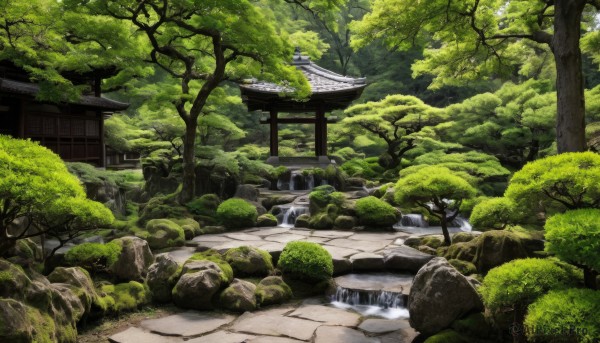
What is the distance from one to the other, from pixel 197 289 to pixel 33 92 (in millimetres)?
11875

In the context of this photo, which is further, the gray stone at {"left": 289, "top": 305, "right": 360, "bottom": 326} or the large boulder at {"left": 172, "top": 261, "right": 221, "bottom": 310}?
the large boulder at {"left": 172, "top": 261, "right": 221, "bottom": 310}

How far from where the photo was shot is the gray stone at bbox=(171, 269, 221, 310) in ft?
22.3

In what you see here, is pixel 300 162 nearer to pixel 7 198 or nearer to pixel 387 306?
pixel 387 306

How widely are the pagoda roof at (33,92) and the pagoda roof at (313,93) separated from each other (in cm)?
599

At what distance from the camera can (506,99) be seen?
63.7ft

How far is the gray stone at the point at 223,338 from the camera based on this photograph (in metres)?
5.60

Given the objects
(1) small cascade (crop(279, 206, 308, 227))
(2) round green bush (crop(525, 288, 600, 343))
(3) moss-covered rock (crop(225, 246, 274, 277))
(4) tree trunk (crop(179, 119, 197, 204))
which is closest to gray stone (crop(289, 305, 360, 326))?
(3) moss-covered rock (crop(225, 246, 274, 277))

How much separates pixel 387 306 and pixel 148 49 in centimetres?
1198

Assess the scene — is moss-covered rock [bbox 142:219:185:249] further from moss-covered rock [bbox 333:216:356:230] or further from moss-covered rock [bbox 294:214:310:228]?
moss-covered rock [bbox 333:216:356:230]

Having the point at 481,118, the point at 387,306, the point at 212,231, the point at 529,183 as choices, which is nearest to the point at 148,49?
the point at 212,231

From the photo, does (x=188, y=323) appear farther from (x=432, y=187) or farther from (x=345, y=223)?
(x=345, y=223)

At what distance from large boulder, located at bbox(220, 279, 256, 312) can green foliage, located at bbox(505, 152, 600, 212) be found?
4.33 m

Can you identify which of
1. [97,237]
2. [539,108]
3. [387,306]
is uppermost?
[539,108]

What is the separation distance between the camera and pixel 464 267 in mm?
7316
